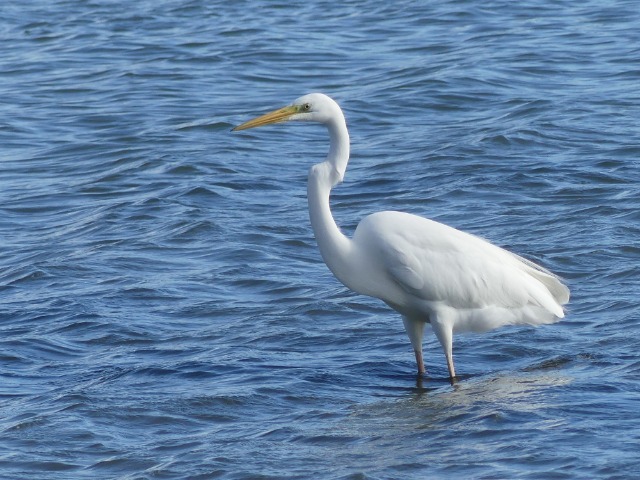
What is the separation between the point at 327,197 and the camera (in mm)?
7285

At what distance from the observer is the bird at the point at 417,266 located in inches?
285

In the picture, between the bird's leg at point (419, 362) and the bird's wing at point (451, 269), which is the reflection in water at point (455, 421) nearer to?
the bird's leg at point (419, 362)

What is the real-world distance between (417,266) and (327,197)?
0.62 metres

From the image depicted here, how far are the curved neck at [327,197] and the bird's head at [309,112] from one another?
60mm

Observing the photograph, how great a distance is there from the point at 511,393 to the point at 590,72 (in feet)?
29.7

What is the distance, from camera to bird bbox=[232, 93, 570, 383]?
7.25 m

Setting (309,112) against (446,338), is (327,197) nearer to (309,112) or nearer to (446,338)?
(309,112)

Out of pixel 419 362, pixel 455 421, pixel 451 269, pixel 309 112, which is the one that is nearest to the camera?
pixel 455 421

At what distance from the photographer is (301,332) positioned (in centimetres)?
841

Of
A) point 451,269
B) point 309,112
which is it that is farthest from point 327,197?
point 451,269

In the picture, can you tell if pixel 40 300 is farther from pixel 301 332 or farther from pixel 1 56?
pixel 1 56

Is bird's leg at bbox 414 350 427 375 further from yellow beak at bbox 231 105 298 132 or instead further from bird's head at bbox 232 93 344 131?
yellow beak at bbox 231 105 298 132

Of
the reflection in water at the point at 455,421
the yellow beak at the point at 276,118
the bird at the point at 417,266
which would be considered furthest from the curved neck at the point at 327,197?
the reflection in water at the point at 455,421

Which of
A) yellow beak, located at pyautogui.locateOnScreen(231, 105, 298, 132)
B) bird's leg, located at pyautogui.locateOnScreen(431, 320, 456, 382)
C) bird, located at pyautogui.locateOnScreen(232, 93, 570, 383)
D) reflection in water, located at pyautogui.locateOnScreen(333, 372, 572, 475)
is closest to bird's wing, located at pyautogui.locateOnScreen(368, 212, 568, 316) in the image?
bird, located at pyautogui.locateOnScreen(232, 93, 570, 383)
